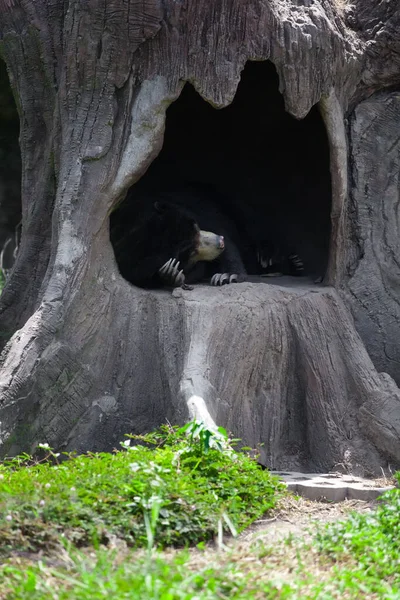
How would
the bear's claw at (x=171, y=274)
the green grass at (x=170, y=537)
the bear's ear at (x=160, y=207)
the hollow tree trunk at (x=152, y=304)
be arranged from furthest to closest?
1. the bear's ear at (x=160, y=207)
2. the bear's claw at (x=171, y=274)
3. the hollow tree trunk at (x=152, y=304)
4. the green grass at (x=170, y=537)

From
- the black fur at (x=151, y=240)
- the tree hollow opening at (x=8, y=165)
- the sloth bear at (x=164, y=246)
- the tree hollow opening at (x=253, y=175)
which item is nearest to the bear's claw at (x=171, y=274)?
the sloth bear at (x=164, y=246)

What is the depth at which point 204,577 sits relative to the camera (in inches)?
125

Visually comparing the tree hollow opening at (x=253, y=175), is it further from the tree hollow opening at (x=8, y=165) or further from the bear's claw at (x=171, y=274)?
the tree hollow opening at (x=8, y=165)

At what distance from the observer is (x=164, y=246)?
22.8ft

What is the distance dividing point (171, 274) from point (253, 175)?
188 centimetres

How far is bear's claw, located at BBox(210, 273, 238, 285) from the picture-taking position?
6660mm

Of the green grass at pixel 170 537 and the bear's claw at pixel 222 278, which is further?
the bear's claw at pixel 222 278

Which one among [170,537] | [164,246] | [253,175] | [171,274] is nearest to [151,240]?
[164,246]

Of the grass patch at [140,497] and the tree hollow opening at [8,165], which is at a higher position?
the tree hollow opening at [8,165]

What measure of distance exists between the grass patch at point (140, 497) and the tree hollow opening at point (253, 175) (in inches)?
125

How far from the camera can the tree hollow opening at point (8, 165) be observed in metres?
8.25

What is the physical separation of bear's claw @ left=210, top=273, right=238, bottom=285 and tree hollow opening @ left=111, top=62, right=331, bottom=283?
790mm

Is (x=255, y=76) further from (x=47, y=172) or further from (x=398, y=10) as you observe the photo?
(x=47, y=172)

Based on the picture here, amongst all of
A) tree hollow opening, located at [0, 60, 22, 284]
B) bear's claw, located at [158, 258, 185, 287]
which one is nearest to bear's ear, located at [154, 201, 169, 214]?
bear's claw, located at [158, 258, 185, 287]
